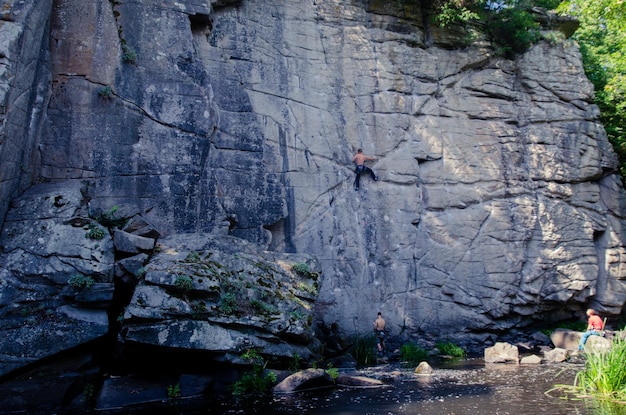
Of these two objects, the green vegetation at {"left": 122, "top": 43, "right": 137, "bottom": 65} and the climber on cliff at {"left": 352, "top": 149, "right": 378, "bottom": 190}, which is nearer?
the green vegetation at {"left": 122, "top": 43, "right": 137, "bottom": 65}

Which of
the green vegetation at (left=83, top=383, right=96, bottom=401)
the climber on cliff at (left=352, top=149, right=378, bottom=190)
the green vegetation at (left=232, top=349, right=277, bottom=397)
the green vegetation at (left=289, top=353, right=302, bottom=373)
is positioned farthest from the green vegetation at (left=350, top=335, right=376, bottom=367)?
the green vegetation at (left=83, top=383, right=96, bottom=401)

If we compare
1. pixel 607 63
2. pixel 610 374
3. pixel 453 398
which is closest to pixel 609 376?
pixel 610 374

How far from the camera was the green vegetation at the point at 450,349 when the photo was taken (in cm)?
1741

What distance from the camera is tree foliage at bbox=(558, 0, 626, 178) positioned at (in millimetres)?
18175

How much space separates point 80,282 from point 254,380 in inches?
165

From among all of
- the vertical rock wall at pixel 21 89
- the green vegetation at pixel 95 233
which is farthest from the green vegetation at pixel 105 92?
the green vegetation at pixel 95 233

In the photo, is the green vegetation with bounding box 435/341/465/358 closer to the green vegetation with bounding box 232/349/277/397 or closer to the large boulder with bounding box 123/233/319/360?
the large boulder with bounding box 123/233/319/360

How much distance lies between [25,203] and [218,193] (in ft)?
17.7

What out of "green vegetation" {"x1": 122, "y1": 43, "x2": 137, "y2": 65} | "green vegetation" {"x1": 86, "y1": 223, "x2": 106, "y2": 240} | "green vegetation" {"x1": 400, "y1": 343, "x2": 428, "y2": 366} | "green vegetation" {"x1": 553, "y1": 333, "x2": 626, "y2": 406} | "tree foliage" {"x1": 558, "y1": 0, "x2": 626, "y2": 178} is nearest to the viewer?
"green vegetation" {"x1": 553, "y1": 333, "x2": 626, "y2": 406}

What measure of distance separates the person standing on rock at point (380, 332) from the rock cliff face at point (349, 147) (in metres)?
0.68

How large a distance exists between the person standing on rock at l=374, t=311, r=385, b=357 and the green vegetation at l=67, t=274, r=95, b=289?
29.9 ft

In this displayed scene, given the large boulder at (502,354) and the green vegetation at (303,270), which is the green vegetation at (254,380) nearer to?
the green vegetation at (303,270)

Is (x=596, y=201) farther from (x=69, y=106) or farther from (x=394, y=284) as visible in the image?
(x=69, y=106)

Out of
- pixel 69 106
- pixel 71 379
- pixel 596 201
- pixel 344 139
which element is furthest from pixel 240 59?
pixel 596 201
